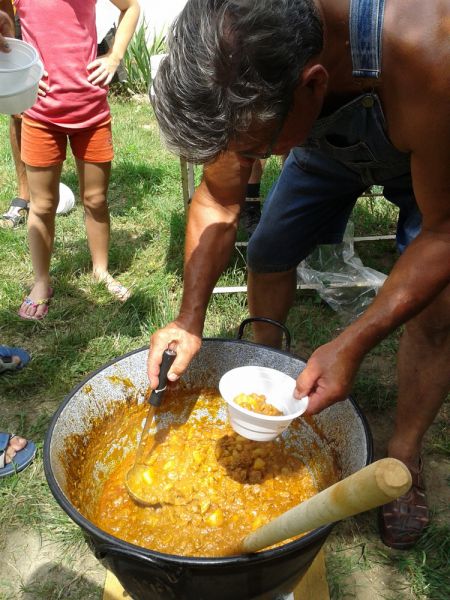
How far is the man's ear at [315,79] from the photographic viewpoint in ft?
4.37

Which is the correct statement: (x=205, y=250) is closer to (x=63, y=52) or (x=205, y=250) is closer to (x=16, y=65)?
(x=16, y=65)

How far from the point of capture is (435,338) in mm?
1953

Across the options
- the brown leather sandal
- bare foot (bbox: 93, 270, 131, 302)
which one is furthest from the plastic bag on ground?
the brown leather sandal

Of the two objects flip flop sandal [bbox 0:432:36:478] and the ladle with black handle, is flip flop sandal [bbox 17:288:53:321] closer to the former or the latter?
flip flop sandal [bbox 0:432:36:478]

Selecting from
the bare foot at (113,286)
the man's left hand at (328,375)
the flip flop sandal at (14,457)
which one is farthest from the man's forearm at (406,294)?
the bare foot at (113,286)

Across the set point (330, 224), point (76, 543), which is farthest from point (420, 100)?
point (76, 543)

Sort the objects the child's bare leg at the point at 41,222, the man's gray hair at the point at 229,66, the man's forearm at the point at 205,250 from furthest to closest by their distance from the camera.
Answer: the child's bare leg at the point at 41,222 → the man's forearm at the point at 205,250 → the man's gray hair at the point at 229,66

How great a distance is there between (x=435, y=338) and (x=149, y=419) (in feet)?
3.30

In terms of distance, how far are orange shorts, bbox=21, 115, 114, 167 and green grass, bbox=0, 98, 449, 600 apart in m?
0.79

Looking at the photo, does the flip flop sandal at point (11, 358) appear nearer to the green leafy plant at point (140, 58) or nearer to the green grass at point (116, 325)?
the green grass at point (116, 325)

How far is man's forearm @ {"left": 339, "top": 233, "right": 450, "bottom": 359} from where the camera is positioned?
1.54 metres

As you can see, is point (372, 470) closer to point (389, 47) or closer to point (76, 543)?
point (389, 47)

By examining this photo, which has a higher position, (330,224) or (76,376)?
(330,224)

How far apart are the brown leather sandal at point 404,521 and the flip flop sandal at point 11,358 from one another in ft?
5.87
